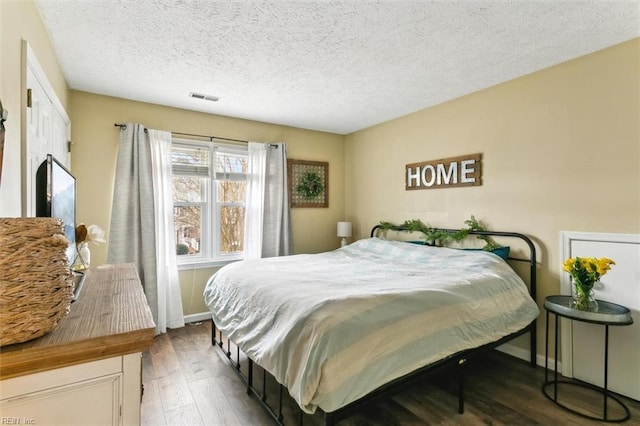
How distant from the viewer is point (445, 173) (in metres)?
3.56

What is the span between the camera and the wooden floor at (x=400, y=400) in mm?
2061

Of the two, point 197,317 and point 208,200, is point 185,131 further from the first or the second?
point 197,317

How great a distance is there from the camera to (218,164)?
407 cm

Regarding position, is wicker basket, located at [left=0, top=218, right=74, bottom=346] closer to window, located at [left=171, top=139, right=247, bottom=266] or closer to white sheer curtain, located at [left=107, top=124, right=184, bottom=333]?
white sheer curtain, located at [left=107, top=124, right=184, bottom=333]

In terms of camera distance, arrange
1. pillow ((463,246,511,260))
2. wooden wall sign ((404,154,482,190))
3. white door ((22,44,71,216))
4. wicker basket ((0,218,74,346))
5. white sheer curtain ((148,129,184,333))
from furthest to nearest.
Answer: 1. white sheer curtain ((148,129,184,333))
2. wooden wall sign ((404,154,482,190))
3. pillow ((463,246,511,260))
4. white door ((22,44,71,216))
5. wicker basket ((0,218,74,346))

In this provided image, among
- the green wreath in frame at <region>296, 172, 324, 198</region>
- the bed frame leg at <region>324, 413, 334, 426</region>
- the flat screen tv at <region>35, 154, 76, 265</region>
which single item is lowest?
the bed frame leg at <region>324, 413, 334, 426</region>

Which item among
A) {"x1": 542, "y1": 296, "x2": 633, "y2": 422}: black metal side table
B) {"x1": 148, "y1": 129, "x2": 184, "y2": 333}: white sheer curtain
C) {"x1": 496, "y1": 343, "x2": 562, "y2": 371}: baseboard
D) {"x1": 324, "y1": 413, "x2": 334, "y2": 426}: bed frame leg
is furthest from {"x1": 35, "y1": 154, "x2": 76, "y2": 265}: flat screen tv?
{"x1": 496, "y1": 343, "x2": 562, "y2": 371}: baseboard

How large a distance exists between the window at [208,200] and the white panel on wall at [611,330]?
3.53 meters

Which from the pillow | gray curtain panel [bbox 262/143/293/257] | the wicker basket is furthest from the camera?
gray curtain panel [bbox 262/143/293/257]

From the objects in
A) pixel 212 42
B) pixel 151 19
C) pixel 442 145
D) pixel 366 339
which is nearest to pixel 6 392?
pixel 366 339

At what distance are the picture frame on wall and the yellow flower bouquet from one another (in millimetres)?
3177

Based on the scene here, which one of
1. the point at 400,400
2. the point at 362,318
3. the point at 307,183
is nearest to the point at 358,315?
the point at 362,318

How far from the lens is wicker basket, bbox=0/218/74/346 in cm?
71

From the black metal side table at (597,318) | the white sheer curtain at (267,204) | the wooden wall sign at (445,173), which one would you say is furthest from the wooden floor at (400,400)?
the wooden wall sign at (445,173)
